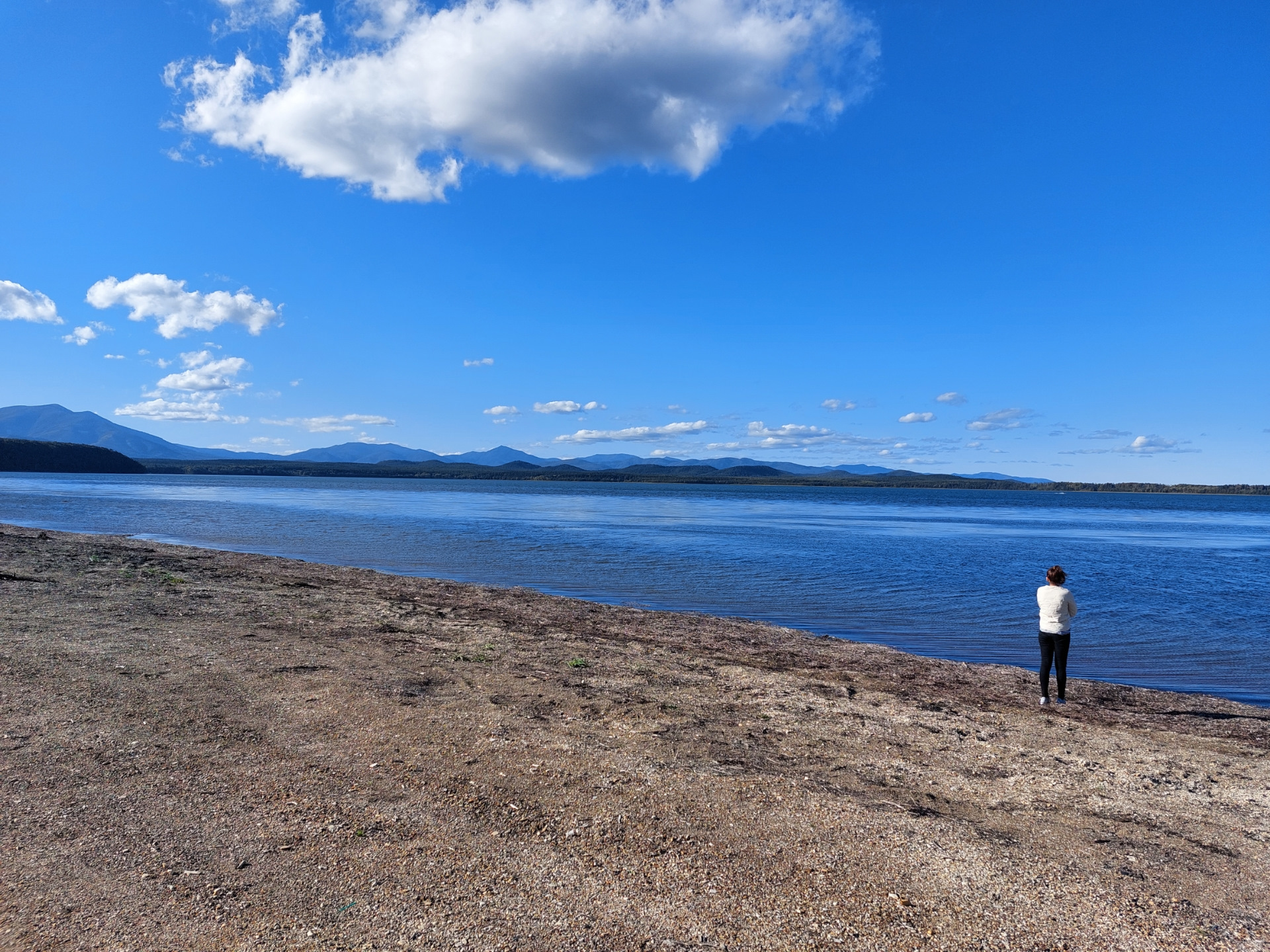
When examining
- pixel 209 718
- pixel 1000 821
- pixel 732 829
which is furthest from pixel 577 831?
pixel 209 718

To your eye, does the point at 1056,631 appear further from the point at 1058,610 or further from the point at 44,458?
the point at 44,458

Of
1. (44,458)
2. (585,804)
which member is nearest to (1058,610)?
(585,804)

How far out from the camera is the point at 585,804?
20.7 ft

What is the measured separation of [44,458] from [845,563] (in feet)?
723

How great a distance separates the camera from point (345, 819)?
226 inches

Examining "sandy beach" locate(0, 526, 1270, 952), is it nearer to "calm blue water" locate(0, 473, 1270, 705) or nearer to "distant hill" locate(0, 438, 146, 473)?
"calm blue water" locate(0, 473, 1270, 705)

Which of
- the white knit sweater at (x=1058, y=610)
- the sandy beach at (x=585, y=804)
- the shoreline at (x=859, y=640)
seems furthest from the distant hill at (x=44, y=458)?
the white knit sweater at (x=1058, y=610)

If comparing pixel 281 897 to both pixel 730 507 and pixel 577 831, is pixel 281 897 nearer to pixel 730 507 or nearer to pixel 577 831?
pixel 577 831

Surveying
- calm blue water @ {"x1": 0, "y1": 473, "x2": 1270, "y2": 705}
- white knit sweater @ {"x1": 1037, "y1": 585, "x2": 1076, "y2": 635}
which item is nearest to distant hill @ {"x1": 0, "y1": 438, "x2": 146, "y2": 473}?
calm blue water @ {"x1": 0, "y1": 473, "x2": 1270, "y2": 705}

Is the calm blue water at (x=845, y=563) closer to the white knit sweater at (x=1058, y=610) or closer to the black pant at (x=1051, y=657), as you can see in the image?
the black pant at (x=1051, y=657)

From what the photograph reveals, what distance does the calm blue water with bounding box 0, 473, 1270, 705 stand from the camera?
1812 centimetres

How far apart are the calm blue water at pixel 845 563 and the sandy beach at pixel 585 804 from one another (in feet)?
19.1

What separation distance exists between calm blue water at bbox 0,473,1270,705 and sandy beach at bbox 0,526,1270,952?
582 centimetres

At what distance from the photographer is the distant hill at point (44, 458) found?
179250 mm
